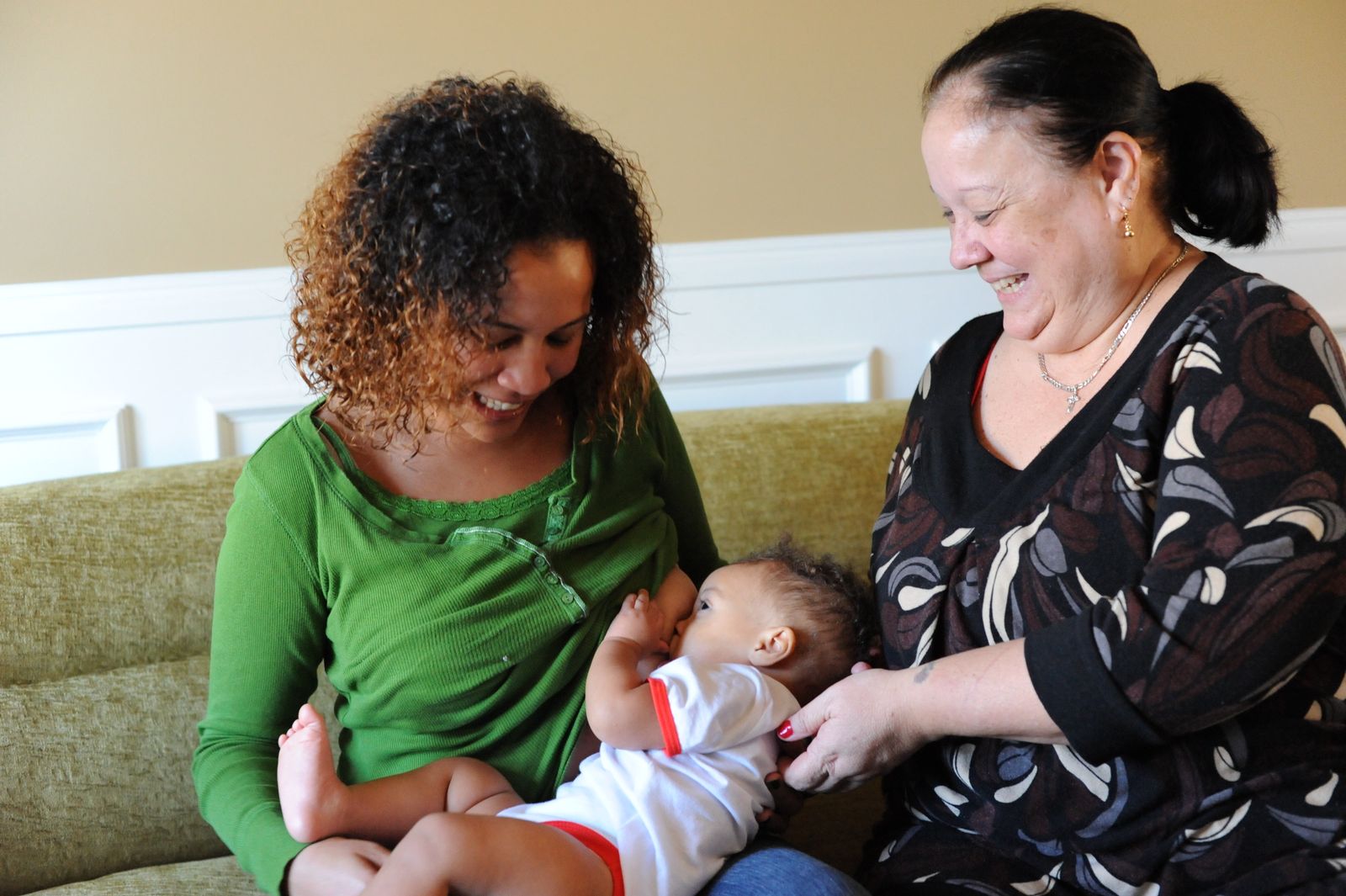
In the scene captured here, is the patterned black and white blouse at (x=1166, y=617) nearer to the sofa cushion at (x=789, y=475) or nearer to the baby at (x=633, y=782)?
the baby at (x=633, y=782)

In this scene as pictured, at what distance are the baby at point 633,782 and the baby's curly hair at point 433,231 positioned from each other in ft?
1.31

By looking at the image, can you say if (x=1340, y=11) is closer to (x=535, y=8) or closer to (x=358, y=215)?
(x=535, y=8)

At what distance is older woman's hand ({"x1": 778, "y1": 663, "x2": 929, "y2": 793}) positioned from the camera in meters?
1.39

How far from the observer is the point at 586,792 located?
1407 mm

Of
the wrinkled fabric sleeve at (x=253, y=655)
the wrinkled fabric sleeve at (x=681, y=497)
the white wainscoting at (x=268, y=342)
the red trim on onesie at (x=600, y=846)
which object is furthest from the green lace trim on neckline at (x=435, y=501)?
the white wainscoting at (x=268, y=342)

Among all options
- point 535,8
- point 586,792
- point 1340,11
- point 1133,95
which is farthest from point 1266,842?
point 1340,11

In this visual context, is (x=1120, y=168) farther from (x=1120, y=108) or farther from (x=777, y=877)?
(x=777, y=877)

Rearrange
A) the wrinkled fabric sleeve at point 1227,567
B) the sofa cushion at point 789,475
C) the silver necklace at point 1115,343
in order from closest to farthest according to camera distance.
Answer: the wrinkled fabric sleeve at point 1227,567 < the silver necklace at point 1115,343 < the sofa cushion at point 789,475

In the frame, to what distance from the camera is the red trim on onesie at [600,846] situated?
133cm

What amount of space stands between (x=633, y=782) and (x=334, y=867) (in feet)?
1.14

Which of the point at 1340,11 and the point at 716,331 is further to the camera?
the point at 1340,11

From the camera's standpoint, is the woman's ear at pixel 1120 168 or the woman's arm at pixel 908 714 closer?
the woman's arm at pixel 908 714

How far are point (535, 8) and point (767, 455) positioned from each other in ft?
3.34

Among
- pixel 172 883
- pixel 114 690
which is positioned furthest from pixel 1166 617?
pixel 114 690
